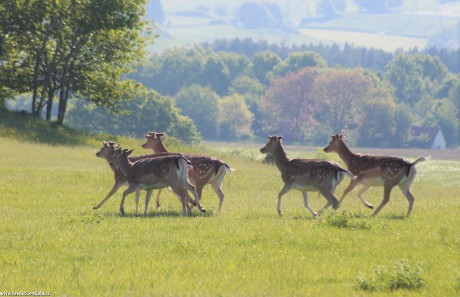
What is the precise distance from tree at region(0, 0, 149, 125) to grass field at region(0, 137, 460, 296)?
38043 mm

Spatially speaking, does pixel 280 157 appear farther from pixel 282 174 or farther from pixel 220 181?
pixel 220 181

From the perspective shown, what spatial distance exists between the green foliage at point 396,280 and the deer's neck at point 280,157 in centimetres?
955

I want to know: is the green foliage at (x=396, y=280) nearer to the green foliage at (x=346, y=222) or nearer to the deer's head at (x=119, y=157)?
the green foliage at (x=346, y=222)

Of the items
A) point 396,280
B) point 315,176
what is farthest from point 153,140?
point 396,280

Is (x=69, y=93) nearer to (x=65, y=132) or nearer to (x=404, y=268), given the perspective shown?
(x=65, y=132)

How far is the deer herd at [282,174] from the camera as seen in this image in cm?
2211

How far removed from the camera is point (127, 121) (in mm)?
164875

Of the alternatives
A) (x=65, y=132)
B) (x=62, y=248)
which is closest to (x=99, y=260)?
(x=62, y=248)

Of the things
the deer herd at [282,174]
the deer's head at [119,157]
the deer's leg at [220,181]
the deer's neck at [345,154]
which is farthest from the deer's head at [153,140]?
the deer's neck at [345,154]

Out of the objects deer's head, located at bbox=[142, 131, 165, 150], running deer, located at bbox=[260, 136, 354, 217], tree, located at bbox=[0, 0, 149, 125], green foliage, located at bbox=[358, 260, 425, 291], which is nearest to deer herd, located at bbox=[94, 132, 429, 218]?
running deer, located at bbox=[260, 136, 354, 217]

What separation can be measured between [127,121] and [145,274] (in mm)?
151281

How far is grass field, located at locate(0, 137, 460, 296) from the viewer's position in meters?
13.8

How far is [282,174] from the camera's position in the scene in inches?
899

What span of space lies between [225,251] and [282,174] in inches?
251
